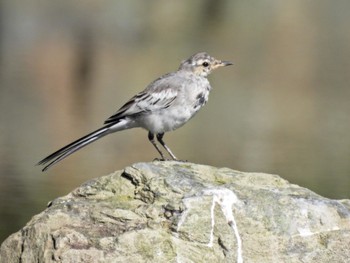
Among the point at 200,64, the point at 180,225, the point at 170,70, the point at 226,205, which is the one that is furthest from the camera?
the point at 170,70

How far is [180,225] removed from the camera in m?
10.4

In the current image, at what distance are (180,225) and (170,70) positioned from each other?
25.5 meters

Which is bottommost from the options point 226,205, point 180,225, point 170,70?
point 180,225

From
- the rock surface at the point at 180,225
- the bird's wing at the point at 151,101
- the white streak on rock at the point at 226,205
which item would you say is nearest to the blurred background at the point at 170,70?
the bird's wing at the point at 151,101

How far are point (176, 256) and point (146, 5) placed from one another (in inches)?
1447

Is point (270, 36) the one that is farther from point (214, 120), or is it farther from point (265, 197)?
point (265, 197)

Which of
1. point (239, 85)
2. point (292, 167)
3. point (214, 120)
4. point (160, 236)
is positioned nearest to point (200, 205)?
point (160, 236)

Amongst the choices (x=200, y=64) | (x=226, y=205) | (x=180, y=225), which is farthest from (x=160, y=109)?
(x=180, y=225)

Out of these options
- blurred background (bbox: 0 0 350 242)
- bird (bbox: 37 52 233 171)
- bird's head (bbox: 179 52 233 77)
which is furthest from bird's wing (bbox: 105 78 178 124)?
blurred background (bbox: 0 0 350 242)

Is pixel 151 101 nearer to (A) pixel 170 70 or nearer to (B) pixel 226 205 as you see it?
(B) pixel 226 205

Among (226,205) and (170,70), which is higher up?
(170,70)

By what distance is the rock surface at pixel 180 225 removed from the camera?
401 inches

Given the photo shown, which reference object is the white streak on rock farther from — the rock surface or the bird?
the bird

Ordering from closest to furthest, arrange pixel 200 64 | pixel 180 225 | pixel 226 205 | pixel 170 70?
pixel 180 225 < pixel 226 205 < pixel 200 64 < pixel 170 70
